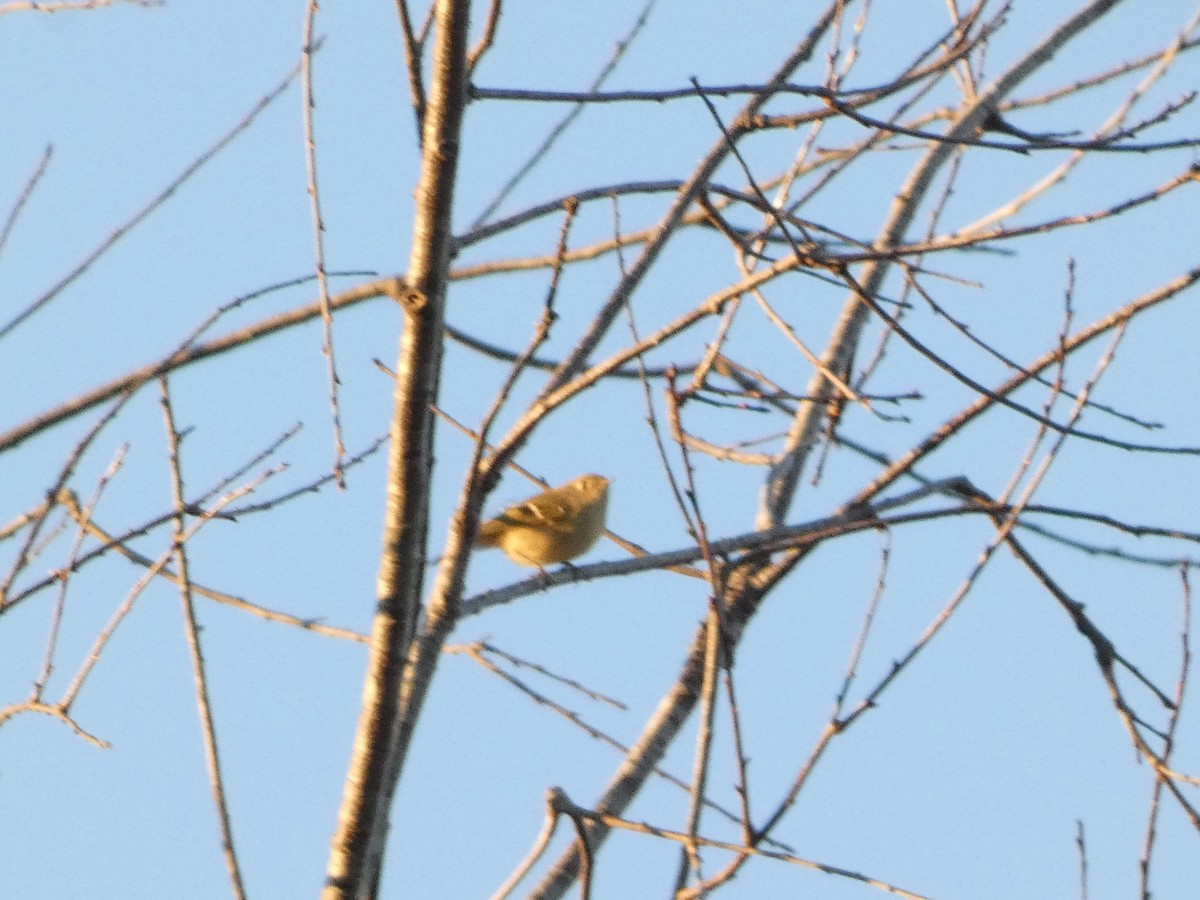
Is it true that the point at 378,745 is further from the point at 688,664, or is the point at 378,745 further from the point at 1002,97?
the point at 1002,97

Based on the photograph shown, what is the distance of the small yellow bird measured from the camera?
5.96 meters

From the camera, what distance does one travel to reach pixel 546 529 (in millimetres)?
5949

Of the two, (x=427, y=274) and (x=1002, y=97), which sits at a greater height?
(x=1002, y=97)

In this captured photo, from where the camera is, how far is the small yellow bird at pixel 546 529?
596 cm

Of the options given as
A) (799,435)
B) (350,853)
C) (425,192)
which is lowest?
(350,853)

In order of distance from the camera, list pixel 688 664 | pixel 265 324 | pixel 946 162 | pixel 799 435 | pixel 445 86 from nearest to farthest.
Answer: pixel 445 86 < pixel 265 324 < pixel 688 664 < pixel 799 435 < pixel 946 162

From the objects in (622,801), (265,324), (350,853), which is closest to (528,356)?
(350,853)

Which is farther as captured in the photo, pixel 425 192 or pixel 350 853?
pixel 350 853

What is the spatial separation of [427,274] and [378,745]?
0.78 m

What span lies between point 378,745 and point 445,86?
106 centimetres

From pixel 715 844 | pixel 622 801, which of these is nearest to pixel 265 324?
pixel 622 801

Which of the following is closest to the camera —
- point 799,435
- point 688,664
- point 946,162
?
point 688,664

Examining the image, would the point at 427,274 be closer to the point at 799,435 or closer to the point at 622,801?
the point at 622,801

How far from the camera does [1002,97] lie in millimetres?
4602
